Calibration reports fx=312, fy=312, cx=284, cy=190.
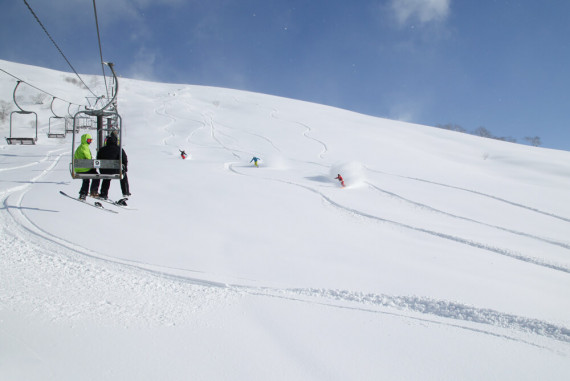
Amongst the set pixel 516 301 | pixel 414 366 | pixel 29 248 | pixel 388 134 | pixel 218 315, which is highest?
pixel 388 134

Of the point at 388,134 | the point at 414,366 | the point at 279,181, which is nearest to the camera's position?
the point at 414,366

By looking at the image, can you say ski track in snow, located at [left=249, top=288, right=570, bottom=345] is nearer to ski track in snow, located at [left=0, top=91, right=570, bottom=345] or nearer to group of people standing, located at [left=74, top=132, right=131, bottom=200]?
ski track in snow, located at [left=0, top=91, right=570, bottom=345]

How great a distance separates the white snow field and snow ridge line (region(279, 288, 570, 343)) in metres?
0.02

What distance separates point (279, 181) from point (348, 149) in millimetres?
9601

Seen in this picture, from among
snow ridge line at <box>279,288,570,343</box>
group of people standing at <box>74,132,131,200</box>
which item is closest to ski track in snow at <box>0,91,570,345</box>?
snow ridge line at <box>279,288,570,343</box>

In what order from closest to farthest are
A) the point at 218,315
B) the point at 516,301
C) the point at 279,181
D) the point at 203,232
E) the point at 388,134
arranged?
the point at 218,315 < the point at 516,301 < the point at 203,232 < the point at 279,181 < the point at 388,134

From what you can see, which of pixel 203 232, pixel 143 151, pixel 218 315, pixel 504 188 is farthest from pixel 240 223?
pixel 143 151

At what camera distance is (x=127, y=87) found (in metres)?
47.6

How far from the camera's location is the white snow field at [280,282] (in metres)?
2.66

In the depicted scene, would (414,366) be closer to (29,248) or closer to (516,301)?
(516,301)

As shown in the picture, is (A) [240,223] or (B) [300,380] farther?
(A) [240,223]

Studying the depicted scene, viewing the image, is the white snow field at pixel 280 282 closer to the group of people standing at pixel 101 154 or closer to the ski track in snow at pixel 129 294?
the ski track in snow at pixel 129 294

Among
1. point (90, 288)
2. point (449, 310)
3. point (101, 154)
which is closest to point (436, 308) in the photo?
point (449, 310)

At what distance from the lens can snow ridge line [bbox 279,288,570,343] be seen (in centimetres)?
325
